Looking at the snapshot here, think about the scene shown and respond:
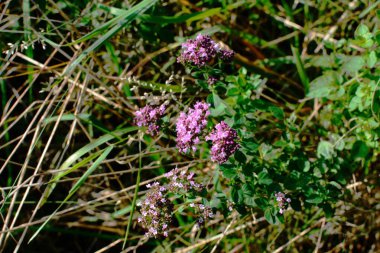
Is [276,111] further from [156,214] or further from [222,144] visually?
[156,214]

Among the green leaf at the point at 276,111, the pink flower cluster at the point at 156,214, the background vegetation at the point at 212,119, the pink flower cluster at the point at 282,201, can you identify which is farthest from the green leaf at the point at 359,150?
the pink flower cluster at the point at 156,214

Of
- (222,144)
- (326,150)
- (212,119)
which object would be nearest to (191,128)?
(222,144)

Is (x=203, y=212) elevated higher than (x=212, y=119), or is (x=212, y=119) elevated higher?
(x=212, y=119)

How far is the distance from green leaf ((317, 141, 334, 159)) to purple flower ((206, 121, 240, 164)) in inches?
26.3

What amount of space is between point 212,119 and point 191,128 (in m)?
0.62

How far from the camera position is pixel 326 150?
236cm

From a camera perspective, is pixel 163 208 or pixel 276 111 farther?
pixel 276 111

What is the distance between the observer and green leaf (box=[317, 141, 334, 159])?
2334 millimetres

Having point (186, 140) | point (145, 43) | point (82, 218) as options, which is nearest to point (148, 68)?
point (145, 43)

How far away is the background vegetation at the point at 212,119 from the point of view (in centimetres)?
216

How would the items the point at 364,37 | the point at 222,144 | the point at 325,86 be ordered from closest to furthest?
the point at 222,144 < the point at 364,37 < the point at 325,86

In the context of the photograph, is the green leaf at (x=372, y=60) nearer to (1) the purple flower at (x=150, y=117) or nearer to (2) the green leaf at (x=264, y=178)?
(2) the green leaf at (x=264, y=178)

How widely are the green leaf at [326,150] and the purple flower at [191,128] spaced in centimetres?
74

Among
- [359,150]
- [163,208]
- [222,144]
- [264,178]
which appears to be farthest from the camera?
[359,150]
